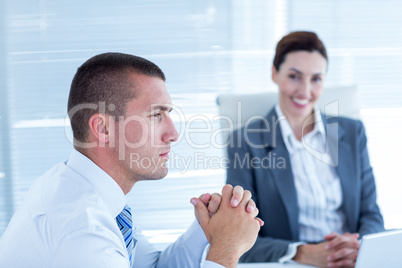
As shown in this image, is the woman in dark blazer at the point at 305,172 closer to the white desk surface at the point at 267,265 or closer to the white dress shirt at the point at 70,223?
the white desk surface at the point at 267,265

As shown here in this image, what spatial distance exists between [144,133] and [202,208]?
0.28 meters

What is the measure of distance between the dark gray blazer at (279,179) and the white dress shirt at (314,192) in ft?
0.13

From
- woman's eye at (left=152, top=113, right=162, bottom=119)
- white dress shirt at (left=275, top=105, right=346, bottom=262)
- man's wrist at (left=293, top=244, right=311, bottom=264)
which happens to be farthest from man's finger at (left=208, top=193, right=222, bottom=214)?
white dress shirt at (left=275, top=105, right=346, bottom=262)

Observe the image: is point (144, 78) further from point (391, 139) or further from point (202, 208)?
point (391, 139)

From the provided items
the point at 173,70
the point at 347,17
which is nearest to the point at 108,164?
the point at 173,70

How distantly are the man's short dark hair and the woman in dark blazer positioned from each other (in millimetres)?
866

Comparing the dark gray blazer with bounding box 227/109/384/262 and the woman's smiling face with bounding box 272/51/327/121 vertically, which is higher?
the woman's smiling face with bounding box 272/51/327/121

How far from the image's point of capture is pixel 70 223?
3.18 ft

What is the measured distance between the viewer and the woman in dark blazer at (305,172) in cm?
211

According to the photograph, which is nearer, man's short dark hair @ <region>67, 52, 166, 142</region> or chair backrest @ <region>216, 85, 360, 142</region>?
man's short dark hair @ <region>67, 52, 166, 142</region>

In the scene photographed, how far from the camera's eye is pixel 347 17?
3426 mm

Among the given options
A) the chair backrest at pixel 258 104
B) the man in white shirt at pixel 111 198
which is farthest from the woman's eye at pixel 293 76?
the man in white shirt at pixel 111 198

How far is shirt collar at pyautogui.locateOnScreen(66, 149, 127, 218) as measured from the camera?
1.16 m

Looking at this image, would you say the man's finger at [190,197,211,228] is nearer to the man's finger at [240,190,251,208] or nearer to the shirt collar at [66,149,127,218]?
the man's finger at [240,190,251,208]
